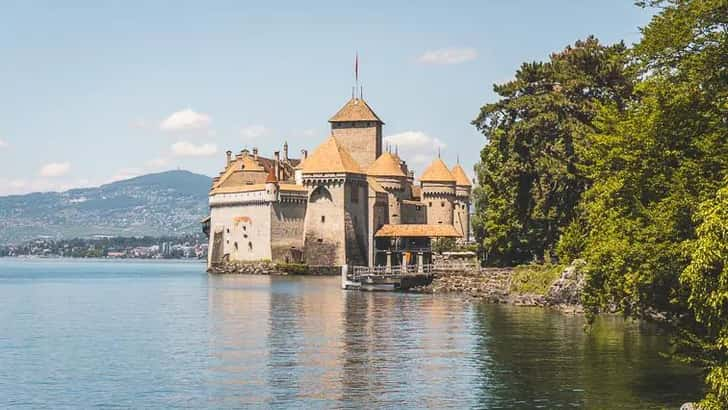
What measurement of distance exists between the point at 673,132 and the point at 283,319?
2841cm

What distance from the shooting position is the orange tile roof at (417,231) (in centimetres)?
9275

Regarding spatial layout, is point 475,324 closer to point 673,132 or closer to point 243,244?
point 673,132

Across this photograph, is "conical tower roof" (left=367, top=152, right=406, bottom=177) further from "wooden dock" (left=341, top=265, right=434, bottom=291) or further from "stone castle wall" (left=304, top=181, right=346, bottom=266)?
"wooden dock" (left=341, top=265, right=434, bottom=291)

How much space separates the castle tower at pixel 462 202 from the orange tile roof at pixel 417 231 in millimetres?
20109

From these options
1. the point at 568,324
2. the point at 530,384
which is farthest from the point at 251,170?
the point at 530,384

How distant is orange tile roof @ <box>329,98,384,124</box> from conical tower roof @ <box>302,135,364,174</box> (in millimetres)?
18268

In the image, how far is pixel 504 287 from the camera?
60.9m

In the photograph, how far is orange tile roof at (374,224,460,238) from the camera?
9275 centimetres

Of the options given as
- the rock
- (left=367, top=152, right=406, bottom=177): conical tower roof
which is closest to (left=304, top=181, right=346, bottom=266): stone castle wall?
(left=367, top=152, right=406, bottom=177): conical tower roof

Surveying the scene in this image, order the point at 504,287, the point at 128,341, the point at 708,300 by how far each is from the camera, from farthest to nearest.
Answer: the point at 504,287 < the point at 128,341 < the point at 708,300

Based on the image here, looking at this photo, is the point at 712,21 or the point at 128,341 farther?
the point at 128,341

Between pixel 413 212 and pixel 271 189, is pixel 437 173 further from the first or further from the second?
pixel 271 189

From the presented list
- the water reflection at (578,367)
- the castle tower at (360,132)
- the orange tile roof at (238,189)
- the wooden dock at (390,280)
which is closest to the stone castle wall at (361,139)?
the castle tower at (360,132)

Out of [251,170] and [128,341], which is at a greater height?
[251,170]
